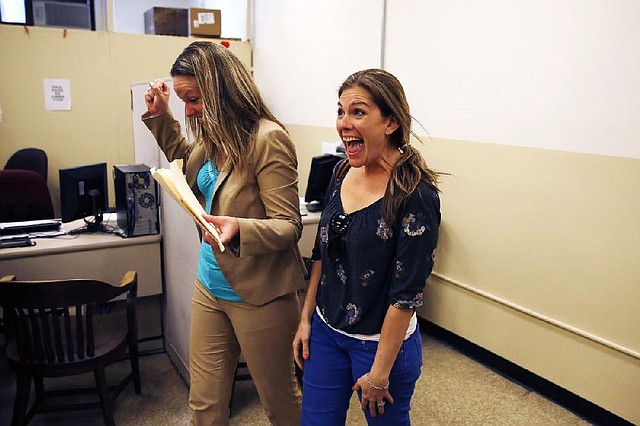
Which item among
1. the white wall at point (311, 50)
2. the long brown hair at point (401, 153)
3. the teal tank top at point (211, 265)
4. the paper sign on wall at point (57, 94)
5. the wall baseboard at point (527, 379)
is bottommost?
the wall baseboard at point (527, 379)

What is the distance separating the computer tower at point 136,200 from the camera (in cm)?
252

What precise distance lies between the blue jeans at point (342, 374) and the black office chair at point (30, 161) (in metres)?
3.48

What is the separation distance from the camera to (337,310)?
4.25 feet

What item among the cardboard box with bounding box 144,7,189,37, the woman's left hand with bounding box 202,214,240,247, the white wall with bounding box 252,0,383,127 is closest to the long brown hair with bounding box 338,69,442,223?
the woman's left hand with bounding box 202,214,240,247

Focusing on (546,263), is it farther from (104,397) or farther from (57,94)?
(57,94)

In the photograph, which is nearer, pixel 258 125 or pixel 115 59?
pixel 258 125

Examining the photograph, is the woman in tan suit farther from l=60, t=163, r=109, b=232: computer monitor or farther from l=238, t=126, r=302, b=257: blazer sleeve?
l=60, t=163, r=109, b=232: computer monitor

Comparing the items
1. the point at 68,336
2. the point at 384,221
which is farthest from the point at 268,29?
the point at 384,221

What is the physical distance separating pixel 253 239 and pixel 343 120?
1.28 feet

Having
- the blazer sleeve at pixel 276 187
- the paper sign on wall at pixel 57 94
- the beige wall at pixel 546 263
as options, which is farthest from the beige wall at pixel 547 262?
the paper sign on wall at pixel 57 94

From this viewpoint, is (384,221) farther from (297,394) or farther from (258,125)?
(297,394)

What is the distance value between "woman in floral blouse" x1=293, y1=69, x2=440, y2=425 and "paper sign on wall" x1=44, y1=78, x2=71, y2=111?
378cm

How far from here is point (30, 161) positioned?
414cm

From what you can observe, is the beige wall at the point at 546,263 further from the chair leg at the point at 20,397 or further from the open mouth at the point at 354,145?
the chair leg at the point at 20,397
